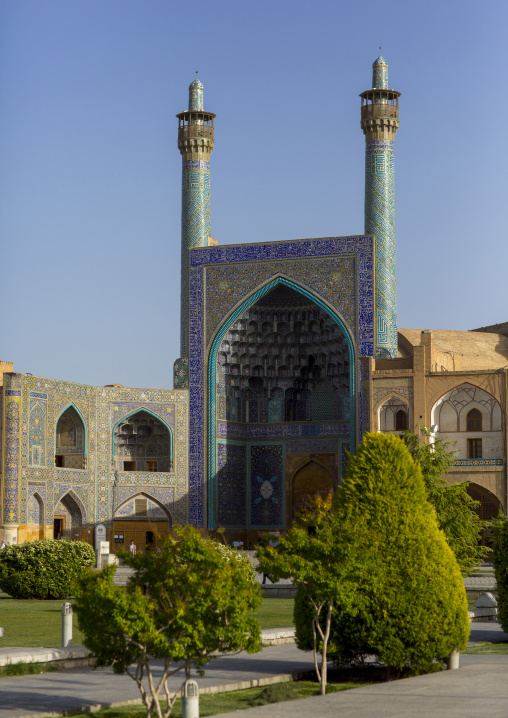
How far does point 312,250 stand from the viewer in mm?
33062

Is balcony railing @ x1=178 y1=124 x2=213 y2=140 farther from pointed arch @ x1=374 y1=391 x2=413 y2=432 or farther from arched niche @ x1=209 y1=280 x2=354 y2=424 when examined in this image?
pointed arch @ x1=374 y1=391 x2=413 y2=432

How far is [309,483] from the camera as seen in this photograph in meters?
34.5

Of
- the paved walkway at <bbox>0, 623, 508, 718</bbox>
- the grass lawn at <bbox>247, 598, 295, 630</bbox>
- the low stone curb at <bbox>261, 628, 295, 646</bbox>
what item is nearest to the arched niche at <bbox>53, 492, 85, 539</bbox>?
the grass lawn at <bbox>247, 598, 295, 630</bbox>

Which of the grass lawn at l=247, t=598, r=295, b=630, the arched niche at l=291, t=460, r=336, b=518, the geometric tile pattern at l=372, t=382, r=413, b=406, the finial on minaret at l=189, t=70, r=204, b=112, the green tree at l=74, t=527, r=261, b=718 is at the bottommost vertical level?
the grass lawn at l=247, t=598, r=295, b=630

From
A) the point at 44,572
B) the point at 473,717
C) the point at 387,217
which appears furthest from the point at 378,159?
the point at 473,717

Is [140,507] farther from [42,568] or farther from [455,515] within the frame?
[455,515]

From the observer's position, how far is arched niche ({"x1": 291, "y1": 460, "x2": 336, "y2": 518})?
3397 centimetres

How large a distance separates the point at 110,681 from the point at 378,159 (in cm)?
2510

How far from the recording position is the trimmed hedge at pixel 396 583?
9.82 metres

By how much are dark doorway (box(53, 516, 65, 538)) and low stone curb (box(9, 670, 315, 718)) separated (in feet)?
72.4

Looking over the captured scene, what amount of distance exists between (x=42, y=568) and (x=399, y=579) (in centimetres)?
1098

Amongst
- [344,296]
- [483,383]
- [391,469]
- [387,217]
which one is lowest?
[391,469]

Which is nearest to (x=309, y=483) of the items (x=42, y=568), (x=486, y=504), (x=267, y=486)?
(x=267, y=486)

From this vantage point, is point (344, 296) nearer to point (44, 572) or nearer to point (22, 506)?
point (22, 506)
